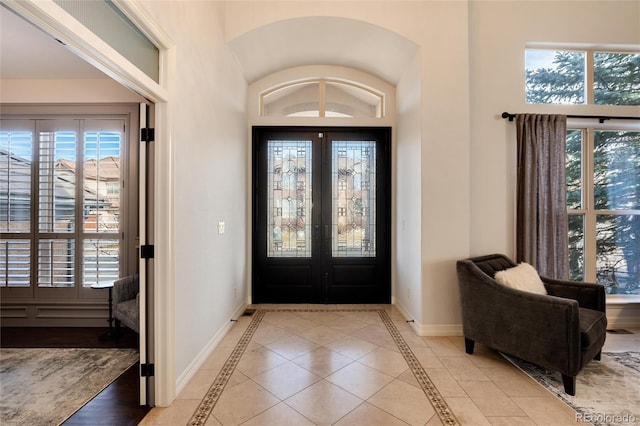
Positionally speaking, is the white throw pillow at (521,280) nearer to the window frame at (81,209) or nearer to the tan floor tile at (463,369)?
the tan floor tile at (463,369)

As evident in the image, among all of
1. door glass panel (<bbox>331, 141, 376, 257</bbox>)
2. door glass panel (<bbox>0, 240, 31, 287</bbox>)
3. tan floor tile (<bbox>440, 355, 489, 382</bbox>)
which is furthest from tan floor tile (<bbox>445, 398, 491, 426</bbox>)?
door glass panel (<bbox>0, 240, 31, 287</bbox>)

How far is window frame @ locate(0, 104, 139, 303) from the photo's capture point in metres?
3.32

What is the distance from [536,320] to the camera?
2236 millimetres

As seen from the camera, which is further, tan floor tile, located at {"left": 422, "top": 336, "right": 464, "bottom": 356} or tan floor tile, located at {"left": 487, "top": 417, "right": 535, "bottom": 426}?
tan floor tile, located at {"left": 422, "top": 336, "right": 464, "bottom": 356}

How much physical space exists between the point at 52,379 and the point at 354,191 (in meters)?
3.67

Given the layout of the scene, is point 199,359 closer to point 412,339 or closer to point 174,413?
point 174,413

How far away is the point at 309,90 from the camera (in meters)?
4.32

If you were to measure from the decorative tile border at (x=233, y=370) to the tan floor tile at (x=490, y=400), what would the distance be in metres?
0.23

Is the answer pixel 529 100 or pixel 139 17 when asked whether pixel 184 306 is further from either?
pixel 529 100

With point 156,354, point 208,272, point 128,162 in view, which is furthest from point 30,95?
point 156,354

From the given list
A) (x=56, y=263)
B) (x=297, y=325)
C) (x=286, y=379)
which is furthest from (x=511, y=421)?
(x=56, y=263)

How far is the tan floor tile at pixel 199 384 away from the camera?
6.82 feet

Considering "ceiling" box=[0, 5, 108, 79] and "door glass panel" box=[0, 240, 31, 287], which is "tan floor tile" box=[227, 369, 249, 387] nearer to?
"door glass panel" box=[0, 240, 31, 287]

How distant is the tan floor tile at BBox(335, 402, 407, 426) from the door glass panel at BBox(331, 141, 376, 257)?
98.5 inches
